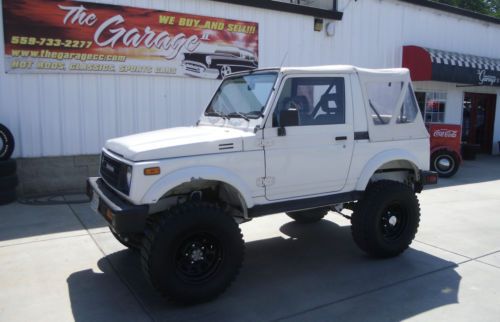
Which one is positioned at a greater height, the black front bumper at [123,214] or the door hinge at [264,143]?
the door hinge at [264,143]

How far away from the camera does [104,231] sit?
606 centimetres

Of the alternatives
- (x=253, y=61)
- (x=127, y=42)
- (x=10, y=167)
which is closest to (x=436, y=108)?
(x=253, y=61)

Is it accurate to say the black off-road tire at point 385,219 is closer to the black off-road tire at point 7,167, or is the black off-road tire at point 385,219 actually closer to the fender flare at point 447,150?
the black off-road tire at point 7,167

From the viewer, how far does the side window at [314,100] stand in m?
4.46

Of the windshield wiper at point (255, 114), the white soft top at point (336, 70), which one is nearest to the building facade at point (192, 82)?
the windshield wiper at point (255, 114)

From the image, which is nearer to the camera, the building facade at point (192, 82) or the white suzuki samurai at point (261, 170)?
the white suzuki samurai at point (261, 170)

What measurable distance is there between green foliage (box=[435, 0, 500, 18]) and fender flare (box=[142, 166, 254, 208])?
105ft

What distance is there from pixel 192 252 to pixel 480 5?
118 ft

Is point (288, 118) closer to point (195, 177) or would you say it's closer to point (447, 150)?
point (195, 177)

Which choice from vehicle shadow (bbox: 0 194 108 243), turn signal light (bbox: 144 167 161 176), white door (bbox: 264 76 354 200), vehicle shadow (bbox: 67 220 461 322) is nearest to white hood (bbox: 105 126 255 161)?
turn signal light (bbox: 144 167 161 176)

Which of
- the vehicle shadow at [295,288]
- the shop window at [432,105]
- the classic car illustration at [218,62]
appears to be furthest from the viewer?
the shop window at [432,105]

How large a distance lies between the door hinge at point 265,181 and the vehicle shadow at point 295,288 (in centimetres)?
104

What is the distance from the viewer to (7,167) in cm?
734

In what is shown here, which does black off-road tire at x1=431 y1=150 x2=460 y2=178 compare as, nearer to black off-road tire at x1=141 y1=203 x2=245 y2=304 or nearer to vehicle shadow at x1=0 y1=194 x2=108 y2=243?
vehicle shadow at x1=0 y1=194 x2=108 y2=243
